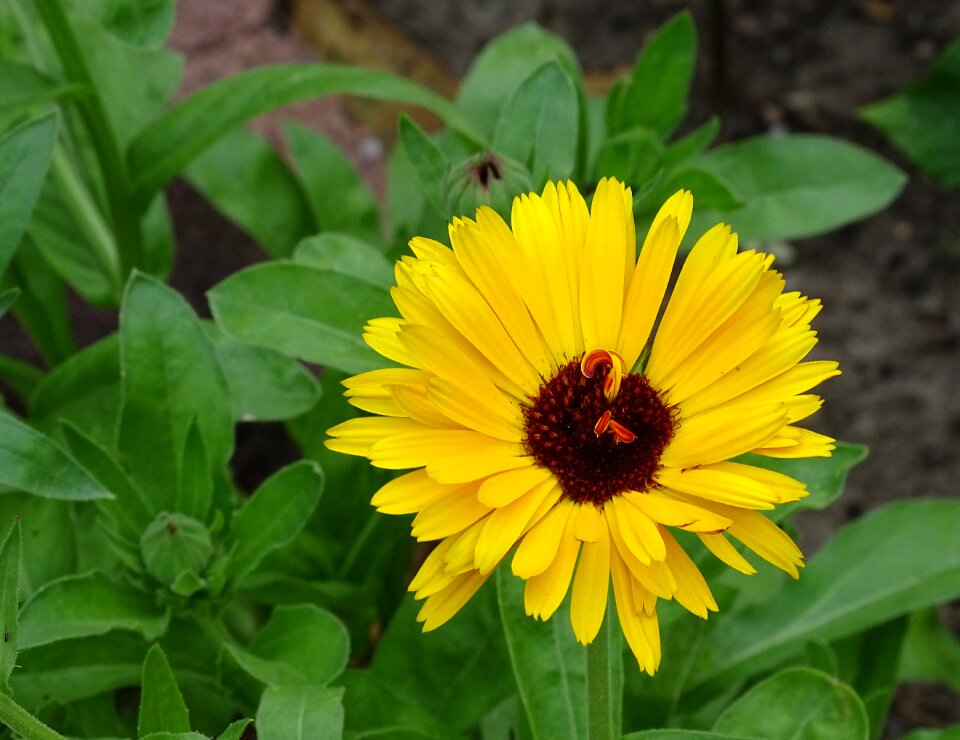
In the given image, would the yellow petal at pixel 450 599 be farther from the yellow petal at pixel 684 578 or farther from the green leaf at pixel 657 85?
the green leaf at pixel 657 85

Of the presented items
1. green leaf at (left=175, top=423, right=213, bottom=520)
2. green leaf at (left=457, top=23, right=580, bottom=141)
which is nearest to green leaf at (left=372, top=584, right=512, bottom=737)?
green leaf at (left=175, top=423, right=213, bottom=520)

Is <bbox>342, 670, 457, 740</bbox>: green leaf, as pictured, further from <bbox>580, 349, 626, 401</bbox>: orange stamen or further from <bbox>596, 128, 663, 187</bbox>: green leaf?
<bbox>596, 128, 663, 187</bbox>: green leaf

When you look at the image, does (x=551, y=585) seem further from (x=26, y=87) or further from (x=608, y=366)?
(x=26, y=87)

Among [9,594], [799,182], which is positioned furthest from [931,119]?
[9,594]

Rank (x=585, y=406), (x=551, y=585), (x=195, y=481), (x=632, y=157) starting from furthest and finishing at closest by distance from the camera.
Answer: (x=632, y=157) < (x=195, y=481) < (x=585, y=406) < (x=551, y=585)

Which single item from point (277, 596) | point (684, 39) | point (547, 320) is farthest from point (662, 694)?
point (684, 39)

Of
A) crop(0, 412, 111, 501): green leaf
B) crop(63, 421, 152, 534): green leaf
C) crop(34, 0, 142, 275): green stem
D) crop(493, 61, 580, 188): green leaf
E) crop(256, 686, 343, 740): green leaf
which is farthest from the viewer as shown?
crop(34, 0, 142, 275): green stem

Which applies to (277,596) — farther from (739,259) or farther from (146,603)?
(739,259)
